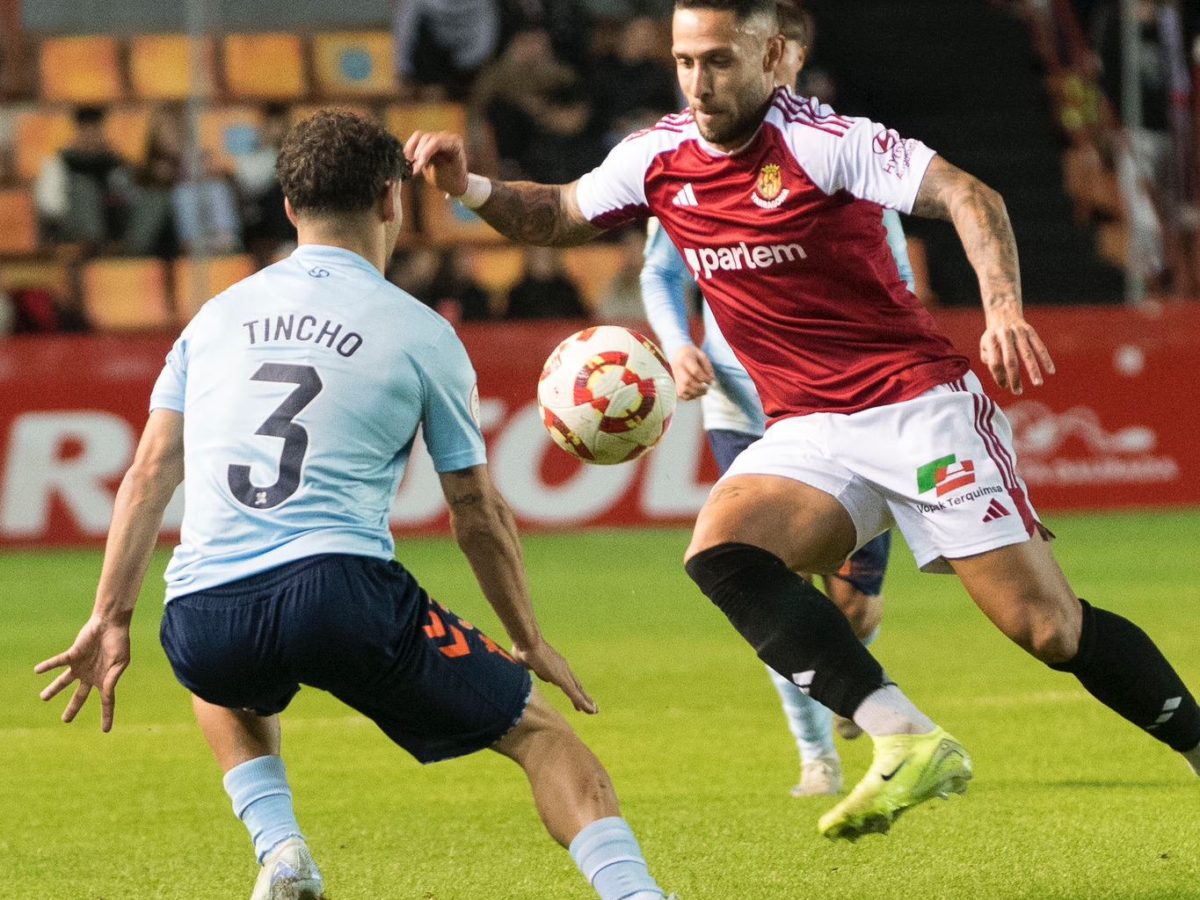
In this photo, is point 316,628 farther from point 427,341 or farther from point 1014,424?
point 1014,424

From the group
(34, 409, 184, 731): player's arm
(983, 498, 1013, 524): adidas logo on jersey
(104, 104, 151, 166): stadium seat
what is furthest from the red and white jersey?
(104, 104, 151, 166): stadium seat

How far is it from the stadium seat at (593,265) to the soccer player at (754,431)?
925 cm

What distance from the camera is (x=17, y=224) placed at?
1625 centimetres

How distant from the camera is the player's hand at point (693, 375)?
6.09 meters

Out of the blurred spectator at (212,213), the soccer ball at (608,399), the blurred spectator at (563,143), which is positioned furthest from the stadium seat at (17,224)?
the soccer ball at (608,399)

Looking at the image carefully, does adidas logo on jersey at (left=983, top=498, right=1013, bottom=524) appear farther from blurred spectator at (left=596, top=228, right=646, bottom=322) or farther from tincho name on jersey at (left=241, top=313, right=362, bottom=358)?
blurred spectator at (left=596, top=228, right=646, bottom=322)

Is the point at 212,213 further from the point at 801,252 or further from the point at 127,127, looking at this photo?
the point at 801,252

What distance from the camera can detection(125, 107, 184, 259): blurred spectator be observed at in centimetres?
1552

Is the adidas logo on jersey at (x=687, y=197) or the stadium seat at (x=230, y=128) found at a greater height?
the adidas logo on jersey at (x=687, y=197)

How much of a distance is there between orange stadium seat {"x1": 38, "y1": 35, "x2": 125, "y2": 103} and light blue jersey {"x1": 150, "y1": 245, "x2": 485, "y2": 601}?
45.8 ft

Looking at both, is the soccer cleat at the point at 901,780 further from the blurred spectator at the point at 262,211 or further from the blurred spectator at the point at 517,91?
the blurred spectator at the point at 517,91

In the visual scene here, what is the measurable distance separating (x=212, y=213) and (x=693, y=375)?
32.9ft

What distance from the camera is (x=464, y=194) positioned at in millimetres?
5711

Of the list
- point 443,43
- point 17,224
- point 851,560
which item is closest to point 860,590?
point 851,560
